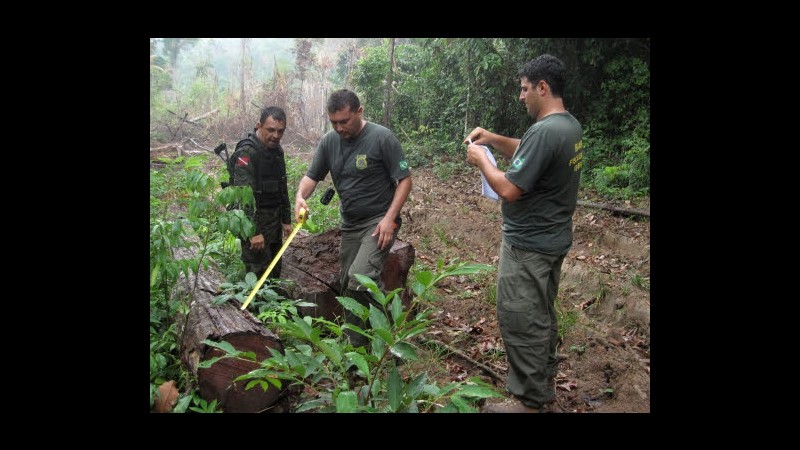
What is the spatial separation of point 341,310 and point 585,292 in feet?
8.87

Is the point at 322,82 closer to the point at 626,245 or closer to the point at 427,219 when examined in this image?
the point at 427,219

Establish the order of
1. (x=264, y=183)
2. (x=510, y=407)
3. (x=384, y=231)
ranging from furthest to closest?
1. (x=264, y=183)
2. (x=384, y=231)
3. (x=510, y=407)

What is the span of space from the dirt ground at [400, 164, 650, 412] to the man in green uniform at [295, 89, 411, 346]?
42.2 inches

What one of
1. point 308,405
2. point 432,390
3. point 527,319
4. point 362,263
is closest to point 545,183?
point 527,319

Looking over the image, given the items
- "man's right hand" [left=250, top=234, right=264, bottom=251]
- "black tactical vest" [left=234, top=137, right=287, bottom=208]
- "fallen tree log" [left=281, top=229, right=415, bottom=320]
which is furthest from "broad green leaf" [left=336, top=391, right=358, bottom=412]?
"black tactical vest" [left=234, top=137, right=287, bottom=208]

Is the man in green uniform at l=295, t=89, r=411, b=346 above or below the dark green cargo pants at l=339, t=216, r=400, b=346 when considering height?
above

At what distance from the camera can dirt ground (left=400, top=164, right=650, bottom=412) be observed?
388 centimetres

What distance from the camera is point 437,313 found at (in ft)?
16.8

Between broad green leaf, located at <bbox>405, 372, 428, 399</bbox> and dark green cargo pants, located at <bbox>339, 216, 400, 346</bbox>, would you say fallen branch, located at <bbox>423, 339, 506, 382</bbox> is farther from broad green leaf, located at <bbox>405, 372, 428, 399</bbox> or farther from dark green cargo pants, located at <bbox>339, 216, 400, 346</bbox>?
broad green leaf, located at <bbox>405, 372, 428, 399</bbox>

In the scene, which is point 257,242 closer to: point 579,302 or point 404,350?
point 404,350

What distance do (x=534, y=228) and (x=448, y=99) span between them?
412 inches

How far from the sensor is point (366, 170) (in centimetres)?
396

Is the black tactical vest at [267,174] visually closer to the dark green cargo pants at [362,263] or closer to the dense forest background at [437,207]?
the dense forest background at [437,207]
